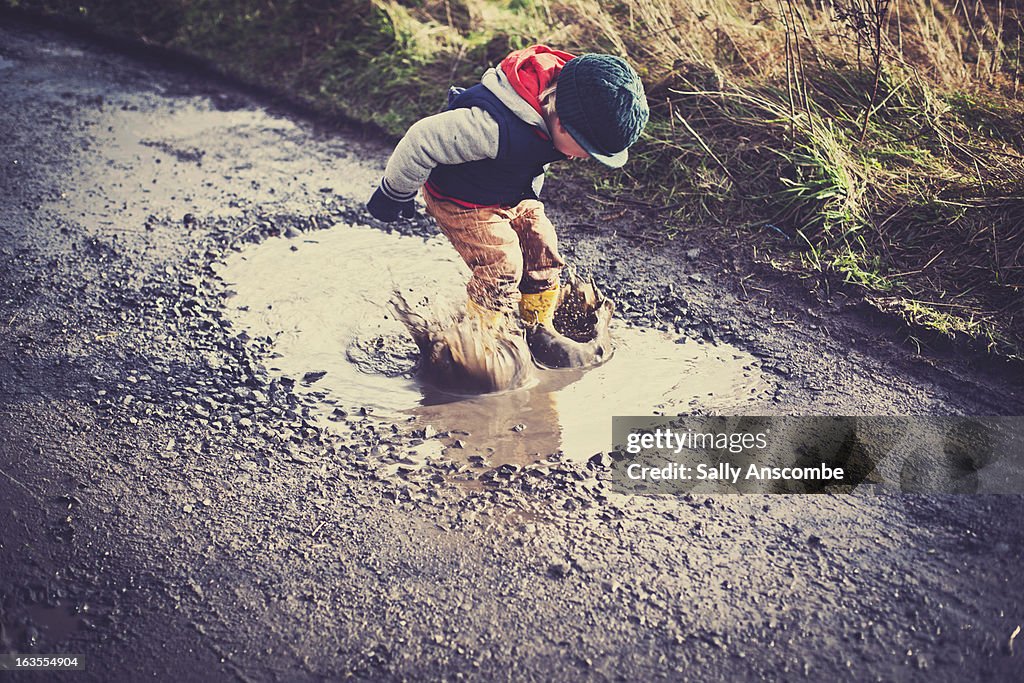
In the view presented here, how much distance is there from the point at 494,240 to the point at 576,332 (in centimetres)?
71

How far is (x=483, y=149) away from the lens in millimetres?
2906

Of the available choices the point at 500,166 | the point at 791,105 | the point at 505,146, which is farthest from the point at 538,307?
the point at 791,105

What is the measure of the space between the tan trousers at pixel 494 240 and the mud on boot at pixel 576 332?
290 mm

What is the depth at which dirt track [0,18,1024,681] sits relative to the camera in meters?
2.30

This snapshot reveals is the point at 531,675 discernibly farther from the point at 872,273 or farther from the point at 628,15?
the point at 628,15

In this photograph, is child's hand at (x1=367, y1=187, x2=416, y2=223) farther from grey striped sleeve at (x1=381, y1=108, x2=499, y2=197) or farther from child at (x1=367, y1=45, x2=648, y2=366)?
grey striped sleeve at (x1=381, y1=108, x2=499, y2=197)

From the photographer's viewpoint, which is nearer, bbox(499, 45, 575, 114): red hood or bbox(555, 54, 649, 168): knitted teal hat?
bbox(555, 54, 649, 168): knitted teal hat

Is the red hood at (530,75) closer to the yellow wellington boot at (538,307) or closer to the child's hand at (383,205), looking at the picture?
the child's hand at (383,205)

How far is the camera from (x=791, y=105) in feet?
14.6

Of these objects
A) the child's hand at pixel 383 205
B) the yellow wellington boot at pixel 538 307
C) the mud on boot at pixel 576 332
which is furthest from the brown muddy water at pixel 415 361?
the child's hand at pixel 383 205

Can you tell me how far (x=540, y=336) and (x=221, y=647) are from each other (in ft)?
5.70

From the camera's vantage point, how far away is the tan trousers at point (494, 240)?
10.3 feet

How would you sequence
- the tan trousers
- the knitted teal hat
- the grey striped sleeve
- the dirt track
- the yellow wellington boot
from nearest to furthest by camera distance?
the dirt track, the knitted teal hat, the grey striped sleeve, the tan trousers, the yellow wellington boot

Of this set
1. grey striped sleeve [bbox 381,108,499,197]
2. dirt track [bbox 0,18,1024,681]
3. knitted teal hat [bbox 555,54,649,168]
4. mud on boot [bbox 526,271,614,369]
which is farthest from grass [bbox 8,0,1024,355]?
grey striped sleeve [bbox 381,108,499,197]
